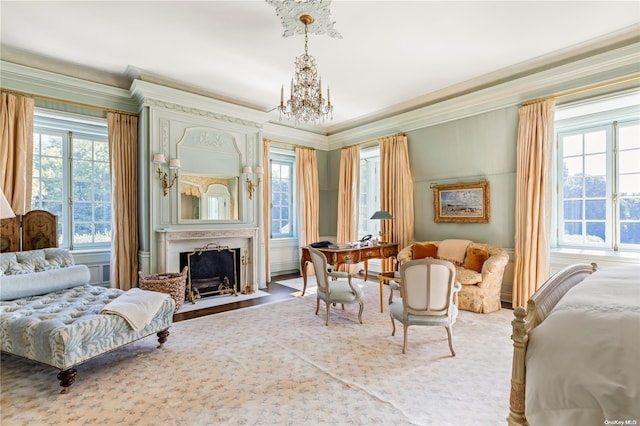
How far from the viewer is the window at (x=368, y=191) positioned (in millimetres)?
6691

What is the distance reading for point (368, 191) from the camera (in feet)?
22.3

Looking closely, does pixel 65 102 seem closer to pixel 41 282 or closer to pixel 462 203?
pixel 41 282

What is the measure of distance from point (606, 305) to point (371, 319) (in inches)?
103

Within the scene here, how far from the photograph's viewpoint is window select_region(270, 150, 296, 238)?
6613mm

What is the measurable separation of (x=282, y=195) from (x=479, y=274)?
4148 mm

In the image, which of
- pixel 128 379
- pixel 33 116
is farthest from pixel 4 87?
pixel 128 379

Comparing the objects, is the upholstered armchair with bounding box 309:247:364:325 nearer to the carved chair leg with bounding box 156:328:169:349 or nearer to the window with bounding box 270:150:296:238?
the carved chair leg with bounding box 156:328:169:349

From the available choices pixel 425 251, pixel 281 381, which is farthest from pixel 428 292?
pixel 425 251

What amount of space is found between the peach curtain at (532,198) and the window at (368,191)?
2.84 meters

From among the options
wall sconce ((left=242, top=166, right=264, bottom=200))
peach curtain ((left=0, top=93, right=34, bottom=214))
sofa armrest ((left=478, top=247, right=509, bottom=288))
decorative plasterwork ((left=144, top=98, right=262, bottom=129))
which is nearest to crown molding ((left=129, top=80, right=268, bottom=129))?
decorative plasterwork ((left=144, top=98, right=262, bottom=129))

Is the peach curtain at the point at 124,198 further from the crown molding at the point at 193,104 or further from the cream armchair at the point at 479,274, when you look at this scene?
the cream armchair at the point at 479,274

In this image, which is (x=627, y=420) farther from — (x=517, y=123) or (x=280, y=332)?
(x=517, y=123)

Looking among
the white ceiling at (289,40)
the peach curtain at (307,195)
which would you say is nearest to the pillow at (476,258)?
the white ceiling at (289,40)

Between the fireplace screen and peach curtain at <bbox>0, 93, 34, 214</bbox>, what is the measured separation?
203 centimetres
